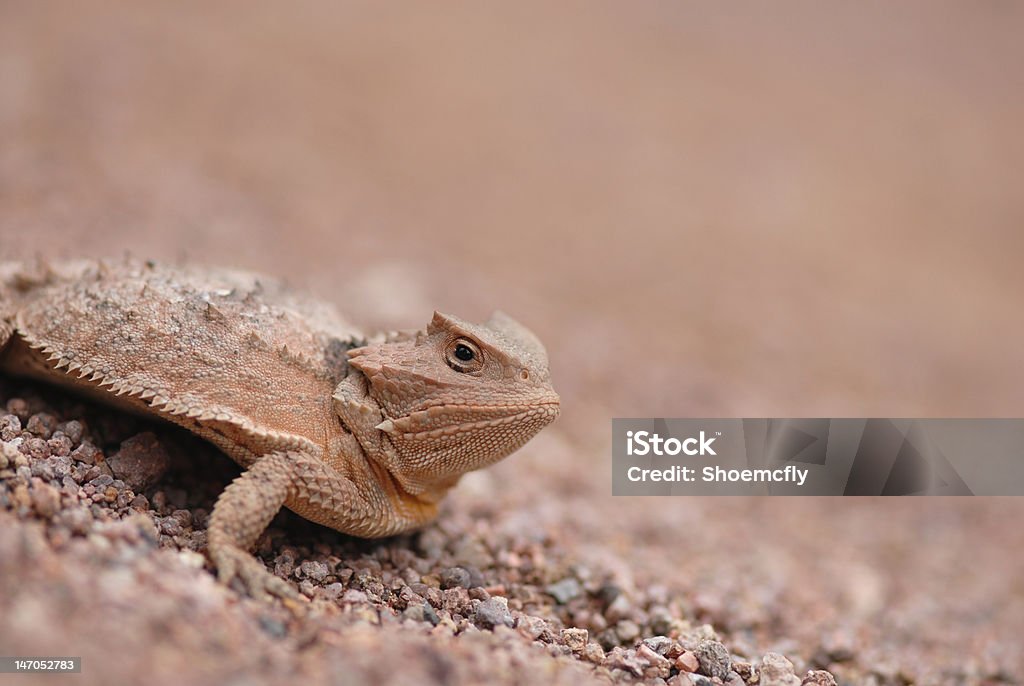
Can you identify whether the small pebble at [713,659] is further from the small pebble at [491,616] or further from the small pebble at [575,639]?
the small pebble at [491,616]

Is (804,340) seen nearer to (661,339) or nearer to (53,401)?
(661,339)

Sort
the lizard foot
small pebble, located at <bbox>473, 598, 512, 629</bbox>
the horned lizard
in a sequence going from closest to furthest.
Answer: the lizard foot < the horned lizard < small pebble, located at <bbox>473, 598, 512, 629</bbox>

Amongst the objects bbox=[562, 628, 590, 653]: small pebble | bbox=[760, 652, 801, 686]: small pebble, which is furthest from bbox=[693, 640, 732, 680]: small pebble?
bbox=[562, 628, 590, 653]: small pebble

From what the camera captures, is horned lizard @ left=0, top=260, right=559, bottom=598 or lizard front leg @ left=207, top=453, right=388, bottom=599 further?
horned lizard @ left=0, top=260, right=559, bottom=598

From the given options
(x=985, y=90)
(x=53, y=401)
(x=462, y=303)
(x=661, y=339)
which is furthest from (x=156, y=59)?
(x=985, y=90)

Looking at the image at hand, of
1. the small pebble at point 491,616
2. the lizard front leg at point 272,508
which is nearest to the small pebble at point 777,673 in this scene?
the small pebble at point 491,616

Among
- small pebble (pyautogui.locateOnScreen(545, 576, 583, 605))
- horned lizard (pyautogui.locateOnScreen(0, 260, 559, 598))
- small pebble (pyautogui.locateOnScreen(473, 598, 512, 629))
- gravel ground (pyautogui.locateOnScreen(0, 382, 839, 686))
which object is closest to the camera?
gravel ground (pyautogui.locateOnScreen(0, 382, 839, 686))

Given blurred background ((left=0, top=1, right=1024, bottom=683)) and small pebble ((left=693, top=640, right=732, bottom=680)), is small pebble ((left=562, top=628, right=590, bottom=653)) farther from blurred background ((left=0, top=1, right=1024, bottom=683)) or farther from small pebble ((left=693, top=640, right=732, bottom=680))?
blurred background ((left=0, top=1, right=1024, bottom=683))
